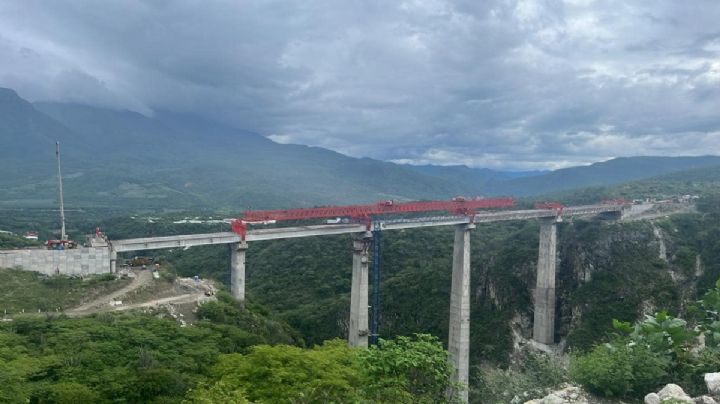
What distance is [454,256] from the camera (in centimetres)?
6550

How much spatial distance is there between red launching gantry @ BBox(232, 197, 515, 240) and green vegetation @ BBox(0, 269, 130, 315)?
44.2 feet

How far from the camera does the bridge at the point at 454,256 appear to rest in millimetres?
48125

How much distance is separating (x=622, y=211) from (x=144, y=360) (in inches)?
3344

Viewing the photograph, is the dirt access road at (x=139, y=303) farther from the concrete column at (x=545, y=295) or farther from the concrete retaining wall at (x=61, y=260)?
the concrete column at (x=545, y=295)

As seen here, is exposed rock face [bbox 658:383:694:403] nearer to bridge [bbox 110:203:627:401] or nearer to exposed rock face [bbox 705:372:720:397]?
exposed rock face [bbox 705:372:720:397]

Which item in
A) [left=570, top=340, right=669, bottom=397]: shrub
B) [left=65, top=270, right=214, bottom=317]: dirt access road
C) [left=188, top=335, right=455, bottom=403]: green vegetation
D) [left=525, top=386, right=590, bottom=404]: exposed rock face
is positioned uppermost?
[left=570, top=340, right=669, bottom=397]: shrub

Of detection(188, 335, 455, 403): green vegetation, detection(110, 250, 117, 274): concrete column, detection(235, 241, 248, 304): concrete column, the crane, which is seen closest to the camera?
detection(188, 335, 455, 403): green vegetation

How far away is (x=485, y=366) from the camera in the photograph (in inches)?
2648

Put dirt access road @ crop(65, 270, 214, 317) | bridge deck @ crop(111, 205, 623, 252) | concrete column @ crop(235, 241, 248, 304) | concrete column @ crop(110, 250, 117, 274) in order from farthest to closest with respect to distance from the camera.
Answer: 1. concrete column @ crop(235, 241, 248, 304)
2. bridge deck @ crop(111, 205, 623, 252)
3. concrete column @ crop(110, 250, 117, 274)
4. dirt access road @ crop(65, 270, 214, 317)

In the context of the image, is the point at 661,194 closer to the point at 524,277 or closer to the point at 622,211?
the point at 622,211

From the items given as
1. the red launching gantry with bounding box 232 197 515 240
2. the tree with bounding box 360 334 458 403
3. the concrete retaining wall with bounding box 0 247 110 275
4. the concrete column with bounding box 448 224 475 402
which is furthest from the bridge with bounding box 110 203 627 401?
the tree with bounding box 360 334 458 403

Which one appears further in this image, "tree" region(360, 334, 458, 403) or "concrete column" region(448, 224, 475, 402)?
"concrete column" region(448, 224, 475, 402)

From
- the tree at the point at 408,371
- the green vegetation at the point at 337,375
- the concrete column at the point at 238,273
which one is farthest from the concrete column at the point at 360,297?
the tree at the point at 408,371

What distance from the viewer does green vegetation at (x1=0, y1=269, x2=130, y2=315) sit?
3538cm
